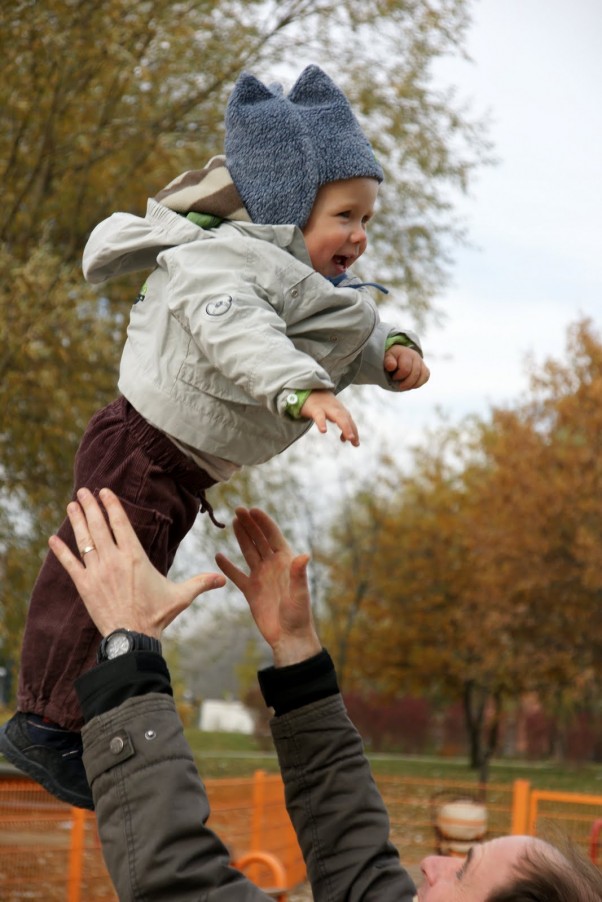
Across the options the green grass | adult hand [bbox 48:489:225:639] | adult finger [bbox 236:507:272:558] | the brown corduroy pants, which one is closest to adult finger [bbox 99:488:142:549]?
adult hand [bbox 48:489:225:639]

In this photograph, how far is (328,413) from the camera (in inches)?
67.9

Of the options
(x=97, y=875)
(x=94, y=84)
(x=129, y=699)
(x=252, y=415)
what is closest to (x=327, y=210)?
(x=252, y=415)

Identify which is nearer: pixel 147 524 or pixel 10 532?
pixel 147 524

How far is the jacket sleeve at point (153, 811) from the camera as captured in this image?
145 cm

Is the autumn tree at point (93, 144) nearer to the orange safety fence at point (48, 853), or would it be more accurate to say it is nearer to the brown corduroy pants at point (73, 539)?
the orange safety fence at point (48, 853)

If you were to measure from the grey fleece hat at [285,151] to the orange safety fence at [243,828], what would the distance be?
1300 mm

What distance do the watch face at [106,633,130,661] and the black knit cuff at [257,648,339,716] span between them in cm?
57

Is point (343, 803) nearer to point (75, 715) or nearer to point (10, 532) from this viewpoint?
point (75, 715)

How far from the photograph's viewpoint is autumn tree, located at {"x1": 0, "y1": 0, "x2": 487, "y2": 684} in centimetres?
805

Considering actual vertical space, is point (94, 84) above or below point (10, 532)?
above

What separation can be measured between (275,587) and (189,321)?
63 centimetres

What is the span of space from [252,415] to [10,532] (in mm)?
7827

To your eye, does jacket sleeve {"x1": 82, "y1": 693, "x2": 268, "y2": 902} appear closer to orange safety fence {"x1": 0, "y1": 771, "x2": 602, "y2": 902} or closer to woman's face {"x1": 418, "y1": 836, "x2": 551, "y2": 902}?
woman's face {"x1": 418, "y1": 836, "x2": 551, "y2": 902}

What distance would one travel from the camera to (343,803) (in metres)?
2.12
